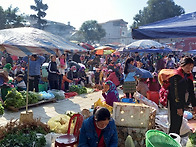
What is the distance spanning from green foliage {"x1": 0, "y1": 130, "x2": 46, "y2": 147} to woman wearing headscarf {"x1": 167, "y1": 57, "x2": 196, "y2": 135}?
2405mm

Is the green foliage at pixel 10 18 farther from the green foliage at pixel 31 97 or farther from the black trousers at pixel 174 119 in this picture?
the black trousers at pixel 174 119

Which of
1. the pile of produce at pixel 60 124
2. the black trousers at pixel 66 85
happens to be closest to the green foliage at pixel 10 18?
the black trousers at pixel 66 85

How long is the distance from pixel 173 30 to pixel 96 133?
7.07ft

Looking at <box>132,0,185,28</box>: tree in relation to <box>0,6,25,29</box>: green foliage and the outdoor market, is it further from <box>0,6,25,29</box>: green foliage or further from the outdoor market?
the outdoor market

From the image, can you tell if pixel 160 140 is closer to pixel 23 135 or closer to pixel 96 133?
pixel 96 133

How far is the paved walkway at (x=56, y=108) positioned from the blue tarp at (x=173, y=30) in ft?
11.6

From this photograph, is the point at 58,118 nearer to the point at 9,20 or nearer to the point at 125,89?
the point at 125,89

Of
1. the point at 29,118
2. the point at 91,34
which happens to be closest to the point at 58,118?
the point at 29,118

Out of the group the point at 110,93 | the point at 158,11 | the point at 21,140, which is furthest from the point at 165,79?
the point at 158,11

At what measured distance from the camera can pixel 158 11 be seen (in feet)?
165

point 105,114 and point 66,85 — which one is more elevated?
point 105,114

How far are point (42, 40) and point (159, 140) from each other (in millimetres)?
2711

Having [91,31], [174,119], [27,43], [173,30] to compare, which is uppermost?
[91,31]

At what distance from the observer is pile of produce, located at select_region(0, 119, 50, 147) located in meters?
3.24
